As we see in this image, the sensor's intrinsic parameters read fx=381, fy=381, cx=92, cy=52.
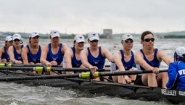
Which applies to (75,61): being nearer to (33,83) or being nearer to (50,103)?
(33,83)

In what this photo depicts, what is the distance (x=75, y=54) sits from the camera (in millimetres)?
11148

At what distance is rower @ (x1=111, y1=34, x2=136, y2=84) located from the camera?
8.78 meters

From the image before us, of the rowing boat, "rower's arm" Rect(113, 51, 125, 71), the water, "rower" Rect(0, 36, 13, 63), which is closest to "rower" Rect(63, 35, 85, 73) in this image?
the rowing boat

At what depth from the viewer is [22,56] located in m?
12.5

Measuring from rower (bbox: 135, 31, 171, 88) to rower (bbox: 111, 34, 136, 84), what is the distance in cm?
44

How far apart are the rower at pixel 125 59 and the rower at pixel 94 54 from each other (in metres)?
0.56

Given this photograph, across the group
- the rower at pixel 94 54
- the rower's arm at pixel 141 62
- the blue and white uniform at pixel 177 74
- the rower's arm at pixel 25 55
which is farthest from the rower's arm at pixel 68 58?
the blue and white uniform at pixel 177 74

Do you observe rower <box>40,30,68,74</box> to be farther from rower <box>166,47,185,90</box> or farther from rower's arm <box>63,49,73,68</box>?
rower <box>166,47,185,90</box>

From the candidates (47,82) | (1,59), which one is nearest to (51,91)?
(47,82)

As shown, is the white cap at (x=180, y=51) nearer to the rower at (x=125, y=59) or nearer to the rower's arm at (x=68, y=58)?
the rower at (x=125, y=59)

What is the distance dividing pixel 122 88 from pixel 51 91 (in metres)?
2.09

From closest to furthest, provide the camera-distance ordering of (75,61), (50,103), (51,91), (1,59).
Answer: (50,103) → (51,91) → (75,61) → (1,59)

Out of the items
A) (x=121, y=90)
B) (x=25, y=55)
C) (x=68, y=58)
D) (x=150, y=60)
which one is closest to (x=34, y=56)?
(x=25, y=55)

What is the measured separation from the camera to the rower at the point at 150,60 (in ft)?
26.2
